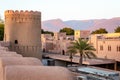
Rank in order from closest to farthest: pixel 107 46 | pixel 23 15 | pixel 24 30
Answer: pixel 23 15 < pixel 24 30 < pixel 107 46

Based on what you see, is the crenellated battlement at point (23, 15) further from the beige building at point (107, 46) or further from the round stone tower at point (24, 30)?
the beige building at point (107, 46)

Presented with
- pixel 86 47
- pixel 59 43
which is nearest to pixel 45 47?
pixel 59 43

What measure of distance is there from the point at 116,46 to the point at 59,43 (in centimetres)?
1784

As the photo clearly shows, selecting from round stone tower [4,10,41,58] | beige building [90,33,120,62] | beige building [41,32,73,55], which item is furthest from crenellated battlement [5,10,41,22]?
beige building [41,32,73,55]

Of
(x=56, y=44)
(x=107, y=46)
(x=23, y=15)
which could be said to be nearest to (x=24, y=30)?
(x=23, y=15)

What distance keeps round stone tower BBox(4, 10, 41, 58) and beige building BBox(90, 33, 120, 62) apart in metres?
15.0

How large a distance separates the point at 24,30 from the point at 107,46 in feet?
57.2

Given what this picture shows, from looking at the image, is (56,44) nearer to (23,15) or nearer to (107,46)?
(107,46)

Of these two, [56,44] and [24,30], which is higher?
[24,30]

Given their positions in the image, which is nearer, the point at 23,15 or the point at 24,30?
the point at 23,15

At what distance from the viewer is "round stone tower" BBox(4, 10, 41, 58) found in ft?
87.7

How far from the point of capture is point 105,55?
4156 cm

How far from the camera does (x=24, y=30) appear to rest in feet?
88.4

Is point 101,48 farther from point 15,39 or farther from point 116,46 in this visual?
point 15,39
